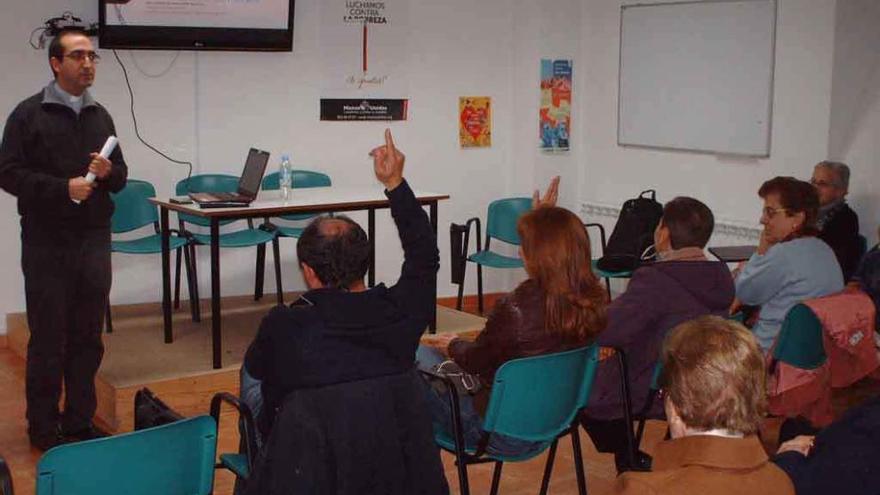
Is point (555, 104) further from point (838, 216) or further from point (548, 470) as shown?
point (548, 470)

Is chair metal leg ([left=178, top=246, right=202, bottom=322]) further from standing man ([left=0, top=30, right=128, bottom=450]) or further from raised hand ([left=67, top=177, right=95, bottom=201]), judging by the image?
raised hand ([left=67, top=177, right=95, bottom=201])

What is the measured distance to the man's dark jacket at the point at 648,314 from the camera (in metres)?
3.89

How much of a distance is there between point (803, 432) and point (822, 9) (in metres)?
3.80

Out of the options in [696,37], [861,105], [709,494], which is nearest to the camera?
[709,494]

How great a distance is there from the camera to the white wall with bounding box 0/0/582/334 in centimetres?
643

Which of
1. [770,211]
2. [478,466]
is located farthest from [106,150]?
[770,211]

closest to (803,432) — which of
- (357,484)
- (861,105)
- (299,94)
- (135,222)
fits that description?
(357,484)

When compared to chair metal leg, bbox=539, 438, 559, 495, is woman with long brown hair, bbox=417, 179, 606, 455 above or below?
above

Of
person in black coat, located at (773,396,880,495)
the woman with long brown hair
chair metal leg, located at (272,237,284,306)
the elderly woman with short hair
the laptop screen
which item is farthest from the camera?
chair metal leg, located at (272,237,284,306)

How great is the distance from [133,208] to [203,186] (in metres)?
0.45

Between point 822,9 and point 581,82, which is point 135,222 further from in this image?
point 822,9

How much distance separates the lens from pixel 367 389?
2779mm

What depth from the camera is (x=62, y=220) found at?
4.41 m

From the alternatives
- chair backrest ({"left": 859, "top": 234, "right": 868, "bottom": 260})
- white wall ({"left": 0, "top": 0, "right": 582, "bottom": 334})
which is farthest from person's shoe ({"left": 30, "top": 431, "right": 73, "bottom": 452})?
chair backrest ({"left": 859, "top": 234, "right": 868, "bottom": 260})
